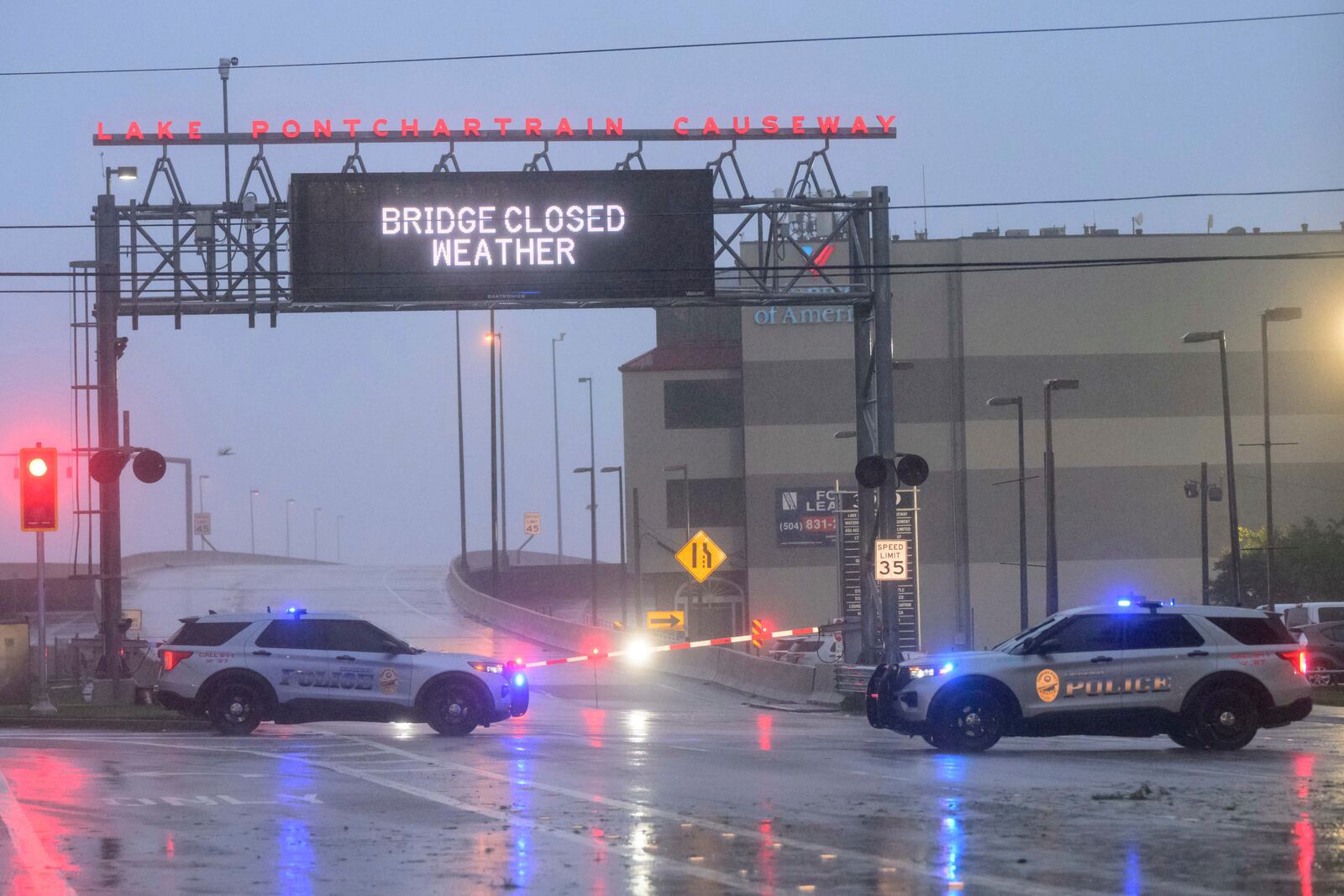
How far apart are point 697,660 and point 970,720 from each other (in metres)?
23.9

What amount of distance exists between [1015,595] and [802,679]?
36.8 metres

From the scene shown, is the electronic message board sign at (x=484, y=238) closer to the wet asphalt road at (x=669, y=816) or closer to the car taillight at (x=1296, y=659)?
the wet asphalt road at (x=669, y=816)

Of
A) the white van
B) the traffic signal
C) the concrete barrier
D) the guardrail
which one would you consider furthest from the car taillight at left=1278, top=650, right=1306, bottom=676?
the white van

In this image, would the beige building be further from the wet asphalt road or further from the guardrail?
the wet asphalt road

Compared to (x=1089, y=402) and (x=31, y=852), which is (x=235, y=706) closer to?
(x=31, y=852)

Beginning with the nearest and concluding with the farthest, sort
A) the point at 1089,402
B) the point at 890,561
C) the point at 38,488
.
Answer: the point at 38,488 → the point at 890,561 → the point at 1089,402

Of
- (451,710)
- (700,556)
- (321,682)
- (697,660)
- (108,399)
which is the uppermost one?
(108,399)

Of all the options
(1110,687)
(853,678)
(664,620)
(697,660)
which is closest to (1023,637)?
(1110,687)

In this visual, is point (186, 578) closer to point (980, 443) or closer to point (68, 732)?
point (980, 443)

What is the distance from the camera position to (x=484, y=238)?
28.3 metres

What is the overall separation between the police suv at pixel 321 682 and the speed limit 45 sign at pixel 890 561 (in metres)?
8.65

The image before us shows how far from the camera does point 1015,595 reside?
69.4 metres

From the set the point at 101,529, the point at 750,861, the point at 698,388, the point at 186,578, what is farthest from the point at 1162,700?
the point at 186,578

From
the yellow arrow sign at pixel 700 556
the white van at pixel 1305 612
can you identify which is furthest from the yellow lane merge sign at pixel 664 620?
the white van at pixel 1305 612
